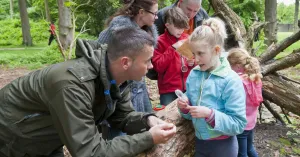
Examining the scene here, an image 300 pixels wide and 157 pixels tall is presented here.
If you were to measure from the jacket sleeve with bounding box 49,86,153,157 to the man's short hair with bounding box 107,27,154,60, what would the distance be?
0.34 m

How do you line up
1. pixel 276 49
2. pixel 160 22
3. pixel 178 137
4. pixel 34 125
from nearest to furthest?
pixel 34 125 < pixel 178 137 < pixel 160 22 < pixel 276 49

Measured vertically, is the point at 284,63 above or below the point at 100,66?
below

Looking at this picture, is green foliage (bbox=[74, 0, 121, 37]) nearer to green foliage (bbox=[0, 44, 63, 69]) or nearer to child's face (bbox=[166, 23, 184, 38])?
green foliage (bbox=[0, 44, 63, 69])

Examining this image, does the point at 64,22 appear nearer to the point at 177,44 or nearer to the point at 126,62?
the point at 177,44

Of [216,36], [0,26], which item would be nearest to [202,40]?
[216,36]

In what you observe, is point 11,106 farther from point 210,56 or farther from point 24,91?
point 210,56

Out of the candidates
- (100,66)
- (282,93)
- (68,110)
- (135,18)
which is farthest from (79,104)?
(282,93)

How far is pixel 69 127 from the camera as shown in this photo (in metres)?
1.65

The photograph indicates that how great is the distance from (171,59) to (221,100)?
1.07 meters

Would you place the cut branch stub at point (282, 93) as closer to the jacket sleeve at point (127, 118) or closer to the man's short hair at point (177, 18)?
the man's short hair at point (177, 18)

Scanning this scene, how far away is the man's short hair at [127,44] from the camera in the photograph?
1.89m

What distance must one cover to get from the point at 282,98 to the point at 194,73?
7.42 feet

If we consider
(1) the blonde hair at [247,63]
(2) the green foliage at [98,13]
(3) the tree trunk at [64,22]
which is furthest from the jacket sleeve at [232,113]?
(2) the green foliage at [98,13]

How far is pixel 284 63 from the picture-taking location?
4.19 metres
